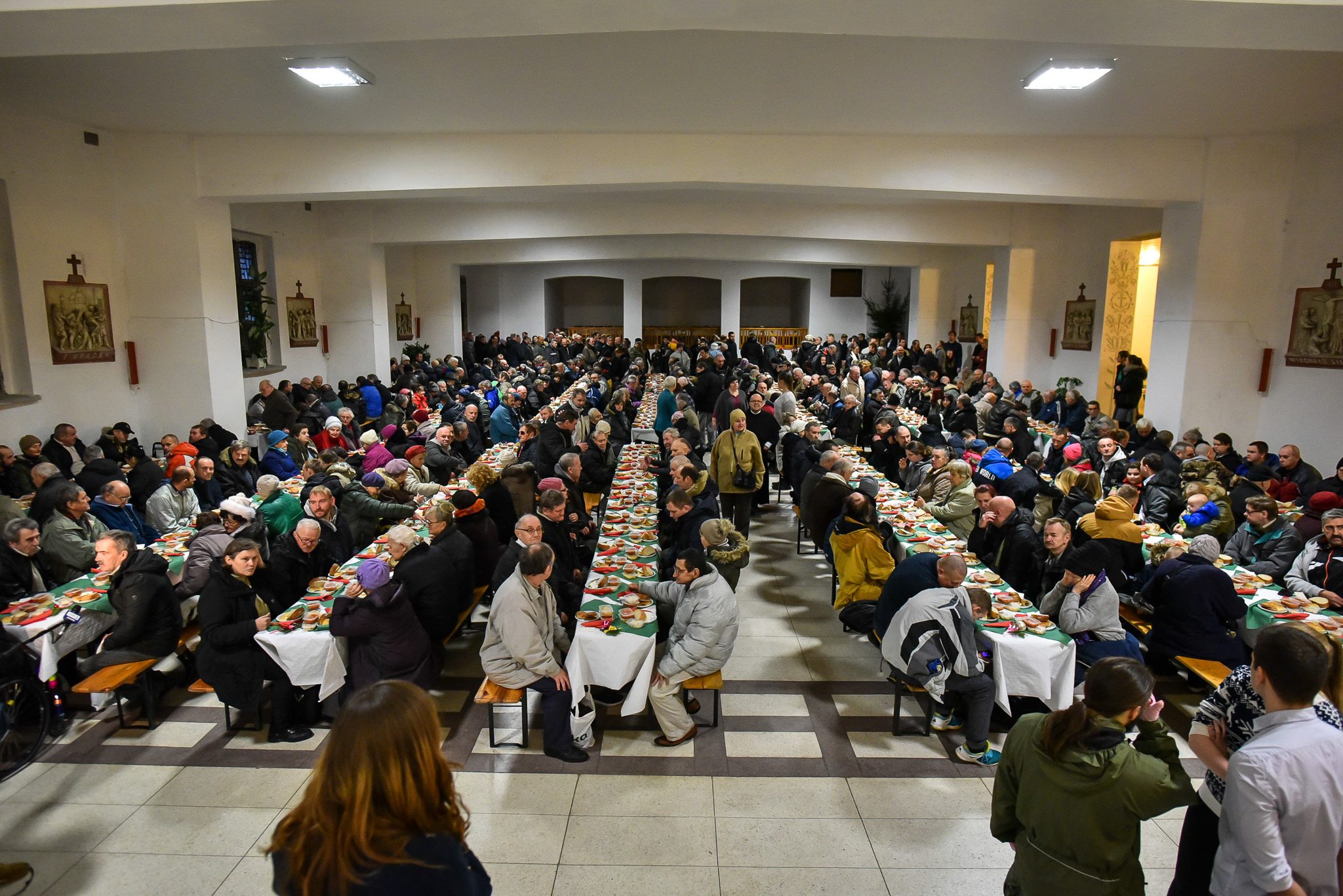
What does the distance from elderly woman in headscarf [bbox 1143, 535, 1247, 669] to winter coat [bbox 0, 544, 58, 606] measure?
300 inches

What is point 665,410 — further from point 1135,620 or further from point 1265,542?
point 1265,542

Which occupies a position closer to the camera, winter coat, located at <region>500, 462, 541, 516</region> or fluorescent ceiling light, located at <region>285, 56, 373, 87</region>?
fluorescent ceiling light, located at <region>285, 56, 373, 87</region>

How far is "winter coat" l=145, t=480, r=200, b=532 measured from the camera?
6.86m

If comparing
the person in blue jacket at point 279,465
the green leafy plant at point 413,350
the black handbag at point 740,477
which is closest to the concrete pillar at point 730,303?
the green leafy plant at point 413,350

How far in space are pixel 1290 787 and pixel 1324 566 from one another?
415 cm

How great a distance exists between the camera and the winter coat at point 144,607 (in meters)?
4.81

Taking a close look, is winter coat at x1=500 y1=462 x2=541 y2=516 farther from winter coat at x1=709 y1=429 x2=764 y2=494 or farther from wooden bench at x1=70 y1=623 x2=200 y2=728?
wooden bench at x1=70 y1=623 x2=200 y2=728

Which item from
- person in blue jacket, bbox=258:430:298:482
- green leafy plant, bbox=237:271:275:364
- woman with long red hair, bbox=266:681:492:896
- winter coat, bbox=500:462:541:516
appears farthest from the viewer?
green leafy plant, bbox=237:271:275:364

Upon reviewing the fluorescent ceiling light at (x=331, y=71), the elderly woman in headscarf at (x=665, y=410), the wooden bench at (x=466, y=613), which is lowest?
the wooden bench at (x=466, y=613)

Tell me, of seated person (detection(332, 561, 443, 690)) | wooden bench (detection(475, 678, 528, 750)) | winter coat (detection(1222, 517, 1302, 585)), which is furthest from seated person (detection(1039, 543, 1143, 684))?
seated person (detection(332, 561, 443, 690))

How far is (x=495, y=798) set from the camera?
438cm

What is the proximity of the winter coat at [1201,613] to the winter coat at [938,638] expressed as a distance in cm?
152

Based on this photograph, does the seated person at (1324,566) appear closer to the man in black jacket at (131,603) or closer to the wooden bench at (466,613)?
the wooden bench at (466,613)

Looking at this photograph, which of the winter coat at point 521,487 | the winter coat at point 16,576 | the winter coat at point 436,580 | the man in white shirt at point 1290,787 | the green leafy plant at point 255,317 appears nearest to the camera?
the man in white shirt at point 1290,787
